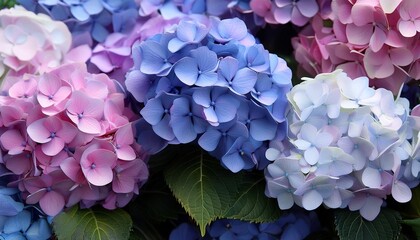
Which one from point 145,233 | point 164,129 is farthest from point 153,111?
point 145,233

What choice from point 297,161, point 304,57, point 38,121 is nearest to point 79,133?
point 38,121

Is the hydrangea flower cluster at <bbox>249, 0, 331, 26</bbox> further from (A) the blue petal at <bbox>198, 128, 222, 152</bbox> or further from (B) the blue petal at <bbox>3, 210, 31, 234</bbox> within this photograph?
(B) the blue petal at <bbox>3, 210, 31, 234</bbox>

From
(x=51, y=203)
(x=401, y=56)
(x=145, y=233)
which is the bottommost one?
(x=145, y=233)

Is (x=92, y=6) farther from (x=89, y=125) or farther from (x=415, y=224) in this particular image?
(x=415, y=224)

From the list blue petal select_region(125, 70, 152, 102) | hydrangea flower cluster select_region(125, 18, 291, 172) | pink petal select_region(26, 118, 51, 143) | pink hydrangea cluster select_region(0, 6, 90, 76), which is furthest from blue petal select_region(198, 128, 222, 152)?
pink hydrangea cluster select_region(0, 6, 90, 76)

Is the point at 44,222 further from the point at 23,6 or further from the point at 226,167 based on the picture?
the point at 23,6

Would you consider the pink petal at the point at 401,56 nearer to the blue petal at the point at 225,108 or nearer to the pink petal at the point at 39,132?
the blue petal at the point at 225,108
